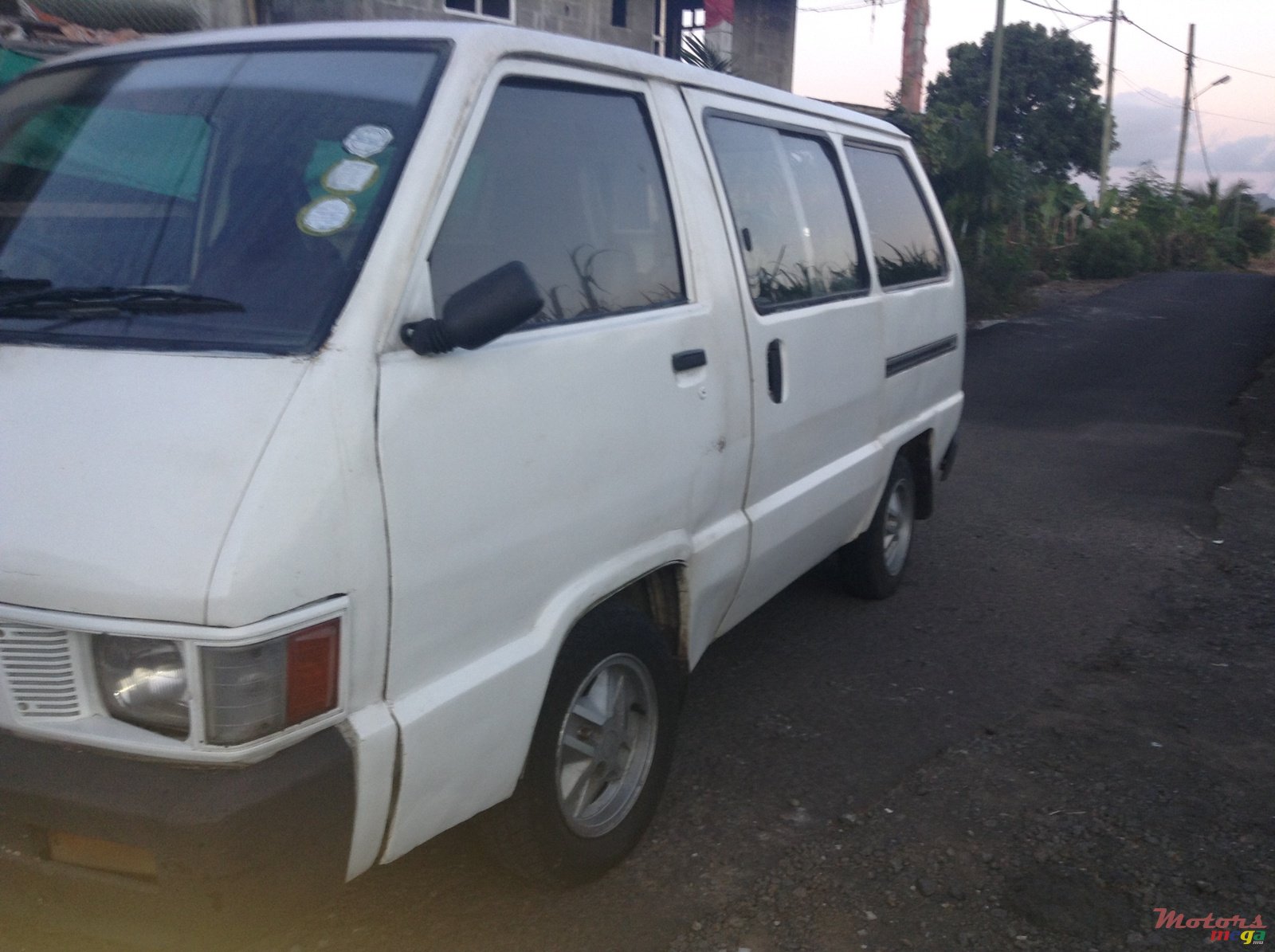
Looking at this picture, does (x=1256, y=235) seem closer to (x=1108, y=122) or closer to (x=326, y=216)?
(x=1108, y=122)

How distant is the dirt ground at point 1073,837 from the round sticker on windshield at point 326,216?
1.81 metres

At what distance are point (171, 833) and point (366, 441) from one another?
0.72 meters

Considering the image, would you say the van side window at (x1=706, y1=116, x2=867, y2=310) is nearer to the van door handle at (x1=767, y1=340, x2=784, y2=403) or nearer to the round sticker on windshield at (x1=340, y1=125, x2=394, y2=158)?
the van door handle at (x1=767, y1=340, x2=784, y2=403)

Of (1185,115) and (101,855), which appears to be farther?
(1185,115)

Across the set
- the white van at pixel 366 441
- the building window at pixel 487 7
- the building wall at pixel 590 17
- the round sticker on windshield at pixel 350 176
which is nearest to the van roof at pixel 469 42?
the white van at pixel 366 441

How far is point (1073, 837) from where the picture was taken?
133 inches

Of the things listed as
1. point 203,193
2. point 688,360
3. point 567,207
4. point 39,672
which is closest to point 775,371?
point 688,360

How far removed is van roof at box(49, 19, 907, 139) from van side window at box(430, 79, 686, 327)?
Answer: 0.08 metres

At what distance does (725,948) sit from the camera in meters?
2.84

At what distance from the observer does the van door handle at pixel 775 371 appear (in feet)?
11.8

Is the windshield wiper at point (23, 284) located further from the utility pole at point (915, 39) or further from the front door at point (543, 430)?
the utility pole at point (915, 39)

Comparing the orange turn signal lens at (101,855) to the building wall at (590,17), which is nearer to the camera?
the orange turn signal lens at (101,855)

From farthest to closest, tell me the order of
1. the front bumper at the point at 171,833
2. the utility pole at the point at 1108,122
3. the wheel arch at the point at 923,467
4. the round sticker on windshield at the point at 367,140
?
the utility pole at the point at 1108,122 → the wheel arch at the point at 923,467 → the round sticker on windshield at the point at 367,140 → the front bumper at the point at 171,833

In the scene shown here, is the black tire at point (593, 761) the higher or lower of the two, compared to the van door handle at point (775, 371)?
lower
